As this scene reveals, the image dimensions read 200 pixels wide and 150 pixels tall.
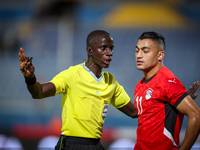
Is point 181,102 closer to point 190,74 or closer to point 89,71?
point 89,71

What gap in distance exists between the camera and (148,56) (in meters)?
1.96

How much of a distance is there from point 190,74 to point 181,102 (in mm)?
2343

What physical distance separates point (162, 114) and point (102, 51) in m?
0.83

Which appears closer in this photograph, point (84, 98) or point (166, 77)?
point (166, 77)

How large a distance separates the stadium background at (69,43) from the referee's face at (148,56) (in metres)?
1.83

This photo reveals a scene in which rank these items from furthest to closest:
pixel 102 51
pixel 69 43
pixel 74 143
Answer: pixel 69 43 < pixel 102 51 < pixel 74 143

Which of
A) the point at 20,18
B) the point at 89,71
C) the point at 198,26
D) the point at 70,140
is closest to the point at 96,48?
the point at 89,71

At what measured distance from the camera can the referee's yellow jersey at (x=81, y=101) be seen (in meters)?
2.07

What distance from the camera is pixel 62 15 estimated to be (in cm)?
372

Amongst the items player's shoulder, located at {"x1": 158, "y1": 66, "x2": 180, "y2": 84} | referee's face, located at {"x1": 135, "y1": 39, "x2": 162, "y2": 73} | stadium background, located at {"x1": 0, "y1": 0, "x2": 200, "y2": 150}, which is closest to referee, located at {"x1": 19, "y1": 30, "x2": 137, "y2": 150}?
referee's face, located at {"x1": 135, "y1": 39, "x2": 162, "y2": 73}

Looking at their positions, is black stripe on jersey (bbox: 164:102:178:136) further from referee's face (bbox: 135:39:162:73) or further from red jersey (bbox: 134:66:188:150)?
referee's face (bbox: 135:39:162:73)

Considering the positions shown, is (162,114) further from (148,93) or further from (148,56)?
(148,56)

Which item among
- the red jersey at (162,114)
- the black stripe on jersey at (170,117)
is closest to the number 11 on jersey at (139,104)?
the red jersey at (162,114)

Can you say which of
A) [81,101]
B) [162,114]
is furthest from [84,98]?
[162,114]
